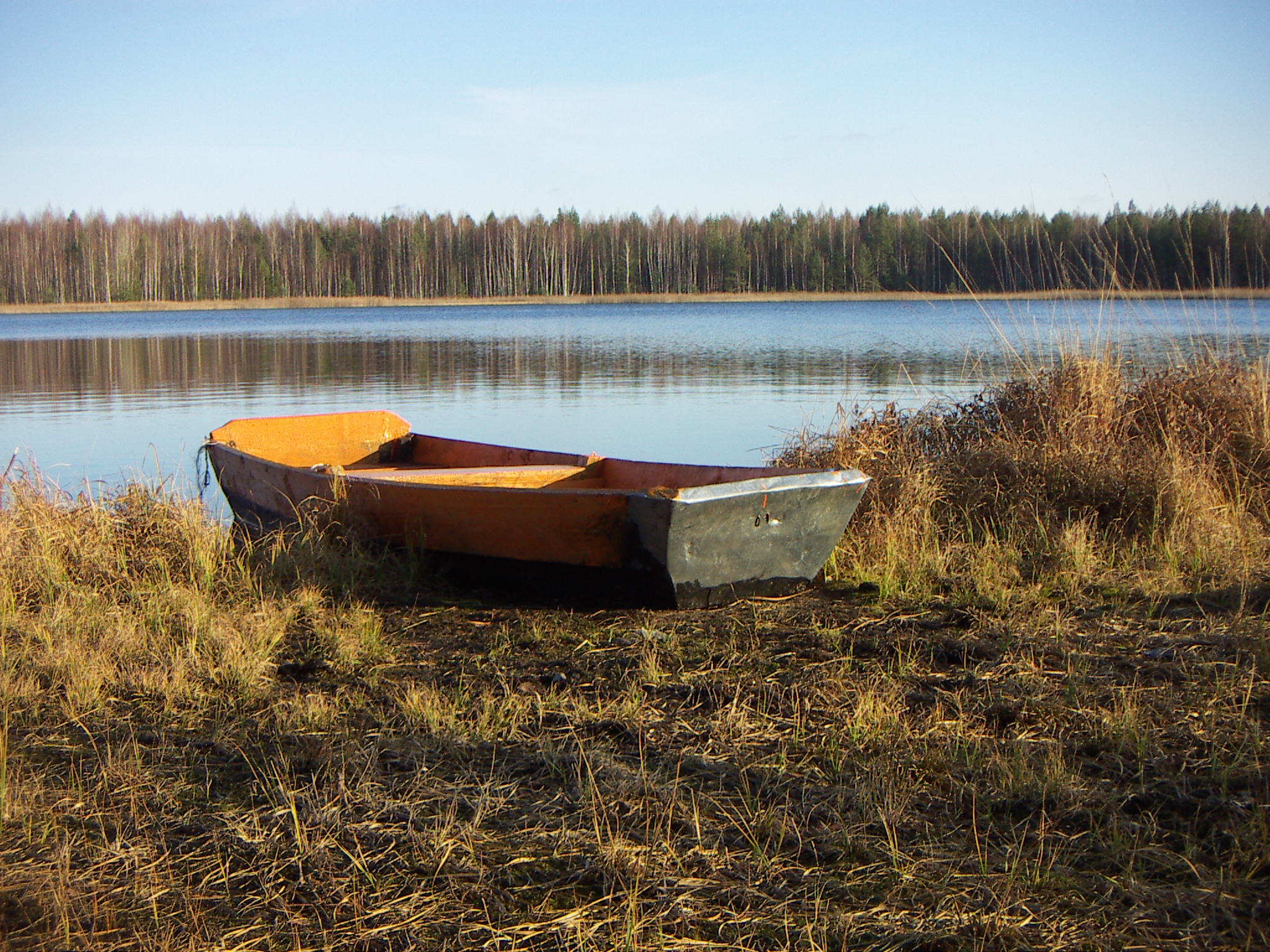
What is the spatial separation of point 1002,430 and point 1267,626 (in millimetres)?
2930

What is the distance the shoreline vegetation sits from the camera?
8.27 feet

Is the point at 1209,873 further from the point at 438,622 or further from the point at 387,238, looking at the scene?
the point at 387,238

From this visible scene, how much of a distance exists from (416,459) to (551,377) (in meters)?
12.4

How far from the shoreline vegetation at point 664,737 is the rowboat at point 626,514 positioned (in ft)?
0.71

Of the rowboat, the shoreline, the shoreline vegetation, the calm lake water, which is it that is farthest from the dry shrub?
the shoreline

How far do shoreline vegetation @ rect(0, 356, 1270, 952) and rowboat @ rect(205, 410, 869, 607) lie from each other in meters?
0.22

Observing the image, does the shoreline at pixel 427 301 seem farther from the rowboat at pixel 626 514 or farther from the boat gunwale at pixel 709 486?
the boat gunwale at pixel 709 486

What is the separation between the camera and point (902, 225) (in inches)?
3546

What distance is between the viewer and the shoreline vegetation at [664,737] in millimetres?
2520

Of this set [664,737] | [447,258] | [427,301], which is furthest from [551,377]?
[447,258]

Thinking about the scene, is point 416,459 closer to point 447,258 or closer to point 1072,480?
point 1072,480

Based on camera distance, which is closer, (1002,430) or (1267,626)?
(1267,626)

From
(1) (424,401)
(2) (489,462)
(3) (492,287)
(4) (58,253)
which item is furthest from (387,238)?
(2) (489,462)

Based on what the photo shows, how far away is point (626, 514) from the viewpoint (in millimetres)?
4914
